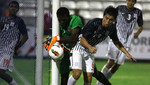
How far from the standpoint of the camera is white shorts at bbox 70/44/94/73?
7082 mm

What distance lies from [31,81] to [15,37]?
2.59 ft

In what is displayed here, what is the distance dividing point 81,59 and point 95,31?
0.49m

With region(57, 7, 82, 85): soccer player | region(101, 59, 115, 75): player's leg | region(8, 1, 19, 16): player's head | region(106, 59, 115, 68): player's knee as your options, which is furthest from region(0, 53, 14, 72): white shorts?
region(106, 59, 115, 68): player's knee

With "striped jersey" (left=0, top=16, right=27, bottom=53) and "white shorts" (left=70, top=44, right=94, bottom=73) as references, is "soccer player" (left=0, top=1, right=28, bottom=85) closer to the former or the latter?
"striped jersey" (left=0, top=16, right=27, bottom=53)

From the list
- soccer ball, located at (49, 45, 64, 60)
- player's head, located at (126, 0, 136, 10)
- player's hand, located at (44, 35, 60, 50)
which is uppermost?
player's head, located at (126, 0, 136, 10)

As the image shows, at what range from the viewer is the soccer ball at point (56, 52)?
6770mm

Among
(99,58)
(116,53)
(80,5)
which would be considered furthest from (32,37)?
(80,5)

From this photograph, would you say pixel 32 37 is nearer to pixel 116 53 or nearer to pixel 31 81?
pixel 31 81

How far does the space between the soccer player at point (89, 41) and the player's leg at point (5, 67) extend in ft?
3.50

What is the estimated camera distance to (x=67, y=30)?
719cm

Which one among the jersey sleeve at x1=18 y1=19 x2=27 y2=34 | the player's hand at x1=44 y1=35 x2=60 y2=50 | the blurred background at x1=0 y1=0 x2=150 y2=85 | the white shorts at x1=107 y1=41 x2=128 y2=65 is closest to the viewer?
the player's hand at x1=44 y1=35 x2=60 y2=50

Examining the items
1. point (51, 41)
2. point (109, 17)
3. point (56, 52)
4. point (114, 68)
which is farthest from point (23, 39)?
point (114, 68)

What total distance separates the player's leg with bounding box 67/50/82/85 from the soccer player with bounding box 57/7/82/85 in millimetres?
211

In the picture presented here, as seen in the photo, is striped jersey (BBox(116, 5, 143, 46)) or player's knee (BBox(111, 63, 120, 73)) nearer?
player's knee (BBox(111, 63, 120, 73))
